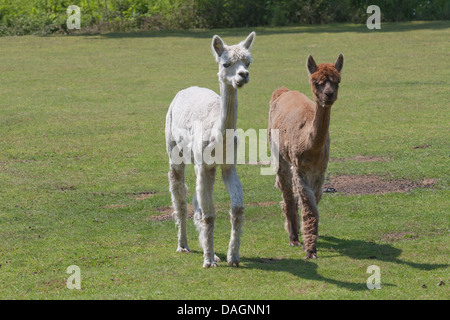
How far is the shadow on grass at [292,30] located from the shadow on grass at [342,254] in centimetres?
2454

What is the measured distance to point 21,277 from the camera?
28.9 feet

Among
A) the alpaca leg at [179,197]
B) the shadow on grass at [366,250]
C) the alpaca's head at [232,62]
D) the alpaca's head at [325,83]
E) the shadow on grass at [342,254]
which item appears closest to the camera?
the alpaca's head at [232,62]

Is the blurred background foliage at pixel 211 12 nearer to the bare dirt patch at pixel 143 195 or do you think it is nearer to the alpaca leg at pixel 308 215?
the bare dirt patch at pixel 143 195

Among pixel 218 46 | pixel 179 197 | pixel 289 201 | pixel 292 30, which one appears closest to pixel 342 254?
pixel 289 201

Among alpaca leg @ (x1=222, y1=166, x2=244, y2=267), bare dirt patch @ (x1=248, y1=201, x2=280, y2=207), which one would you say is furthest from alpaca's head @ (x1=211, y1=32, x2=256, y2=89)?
bare dirt patch @ (x1=248, y1=201, x2=280, y2=207)

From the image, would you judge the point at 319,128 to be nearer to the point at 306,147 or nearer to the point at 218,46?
the point at 306,147

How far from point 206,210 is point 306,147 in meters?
1.46

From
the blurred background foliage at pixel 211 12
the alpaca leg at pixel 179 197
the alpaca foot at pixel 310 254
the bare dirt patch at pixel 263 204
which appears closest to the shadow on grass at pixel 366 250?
the alpaca foot at pixel 310 254

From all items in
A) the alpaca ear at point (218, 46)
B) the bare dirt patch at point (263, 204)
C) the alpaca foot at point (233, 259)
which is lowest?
the bare dirt patch at point (263, 204)

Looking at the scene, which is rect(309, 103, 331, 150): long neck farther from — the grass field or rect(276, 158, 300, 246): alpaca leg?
the grass field

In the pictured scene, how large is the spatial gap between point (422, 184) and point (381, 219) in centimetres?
215

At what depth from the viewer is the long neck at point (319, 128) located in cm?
874

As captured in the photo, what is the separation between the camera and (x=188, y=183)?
1364cm

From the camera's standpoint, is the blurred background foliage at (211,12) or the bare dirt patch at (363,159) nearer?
the bare dirt patch at (363,159)
